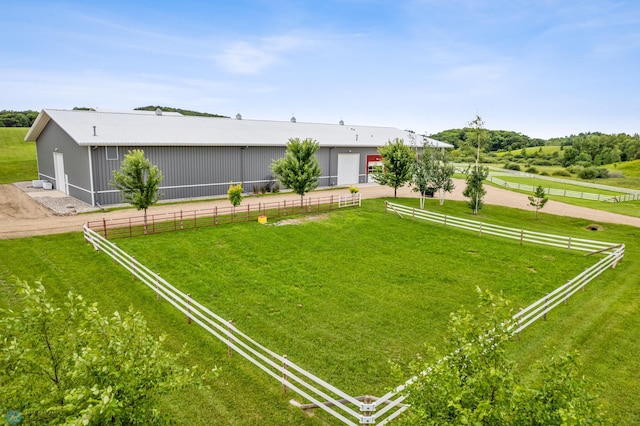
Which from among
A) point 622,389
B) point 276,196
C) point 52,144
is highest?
point 52,144

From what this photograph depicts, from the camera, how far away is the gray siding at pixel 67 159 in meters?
29.6

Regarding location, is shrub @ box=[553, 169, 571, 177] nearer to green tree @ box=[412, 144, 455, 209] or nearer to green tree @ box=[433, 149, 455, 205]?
green tree @ box=[433, 149, 455, 205]

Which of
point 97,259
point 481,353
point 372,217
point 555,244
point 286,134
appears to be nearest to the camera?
point 481,353

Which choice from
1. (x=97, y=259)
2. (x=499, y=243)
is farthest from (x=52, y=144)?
(x=499, y=243)

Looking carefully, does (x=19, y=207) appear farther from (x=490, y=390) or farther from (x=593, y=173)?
(x=593, y=173)

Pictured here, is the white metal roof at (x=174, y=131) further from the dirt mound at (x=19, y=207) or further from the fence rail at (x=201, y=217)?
the fence rail at (x=201, y=217)

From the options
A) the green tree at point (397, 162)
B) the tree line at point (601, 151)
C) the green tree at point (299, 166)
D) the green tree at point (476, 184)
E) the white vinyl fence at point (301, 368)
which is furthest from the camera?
the tree line at point (601, 151)

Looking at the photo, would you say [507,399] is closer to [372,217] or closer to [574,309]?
[574,309]

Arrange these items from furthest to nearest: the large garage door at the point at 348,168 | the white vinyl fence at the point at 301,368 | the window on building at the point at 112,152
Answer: the large garage door at the point at 348,168
the window on building at the point at 112,152
the white vinyl fence at the point at 301,368

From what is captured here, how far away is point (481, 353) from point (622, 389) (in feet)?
25.9

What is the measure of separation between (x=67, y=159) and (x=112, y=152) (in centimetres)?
621

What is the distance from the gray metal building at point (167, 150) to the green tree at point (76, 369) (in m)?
26.0

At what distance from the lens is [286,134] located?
42.7 metres

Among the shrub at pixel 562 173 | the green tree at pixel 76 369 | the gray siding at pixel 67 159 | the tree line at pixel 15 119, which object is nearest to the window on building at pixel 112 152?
the gray siding at pixel 67 159
